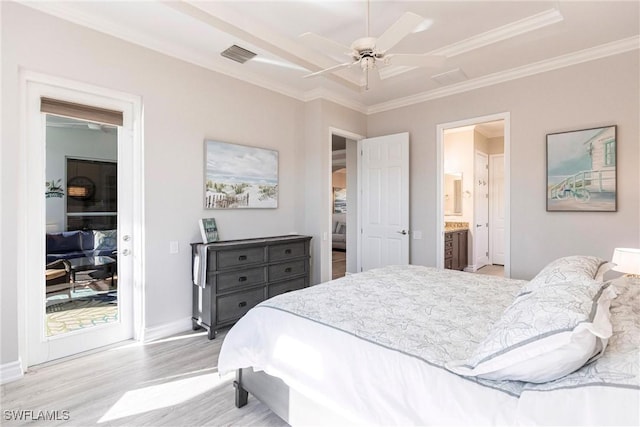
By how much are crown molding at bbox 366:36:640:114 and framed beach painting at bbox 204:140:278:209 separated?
212cm

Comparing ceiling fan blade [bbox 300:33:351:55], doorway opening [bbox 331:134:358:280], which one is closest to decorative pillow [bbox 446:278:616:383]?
ceiling fan blade [bbox 300:33:351:55]

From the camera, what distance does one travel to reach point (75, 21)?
2.68m

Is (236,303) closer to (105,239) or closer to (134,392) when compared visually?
(134,392)

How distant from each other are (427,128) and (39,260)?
14.7 feet

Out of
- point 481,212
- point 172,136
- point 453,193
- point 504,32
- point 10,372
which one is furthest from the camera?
point 453,193

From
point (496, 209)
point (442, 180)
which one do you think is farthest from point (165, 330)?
point (496, 209)

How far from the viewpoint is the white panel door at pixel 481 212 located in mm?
6504

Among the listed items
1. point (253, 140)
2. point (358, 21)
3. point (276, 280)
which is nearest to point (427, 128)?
point (358, 21)

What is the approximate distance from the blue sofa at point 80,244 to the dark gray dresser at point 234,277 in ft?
2.40

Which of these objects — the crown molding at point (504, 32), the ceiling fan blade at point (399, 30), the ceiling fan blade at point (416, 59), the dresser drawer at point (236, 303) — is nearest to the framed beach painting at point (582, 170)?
the crown molding at point (504, 32)

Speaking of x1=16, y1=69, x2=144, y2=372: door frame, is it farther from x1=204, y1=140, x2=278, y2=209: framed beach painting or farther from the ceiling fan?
the ceiling fan

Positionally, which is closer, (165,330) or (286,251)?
(165,330)

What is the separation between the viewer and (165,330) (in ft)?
10.6

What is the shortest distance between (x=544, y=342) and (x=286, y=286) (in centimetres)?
302
